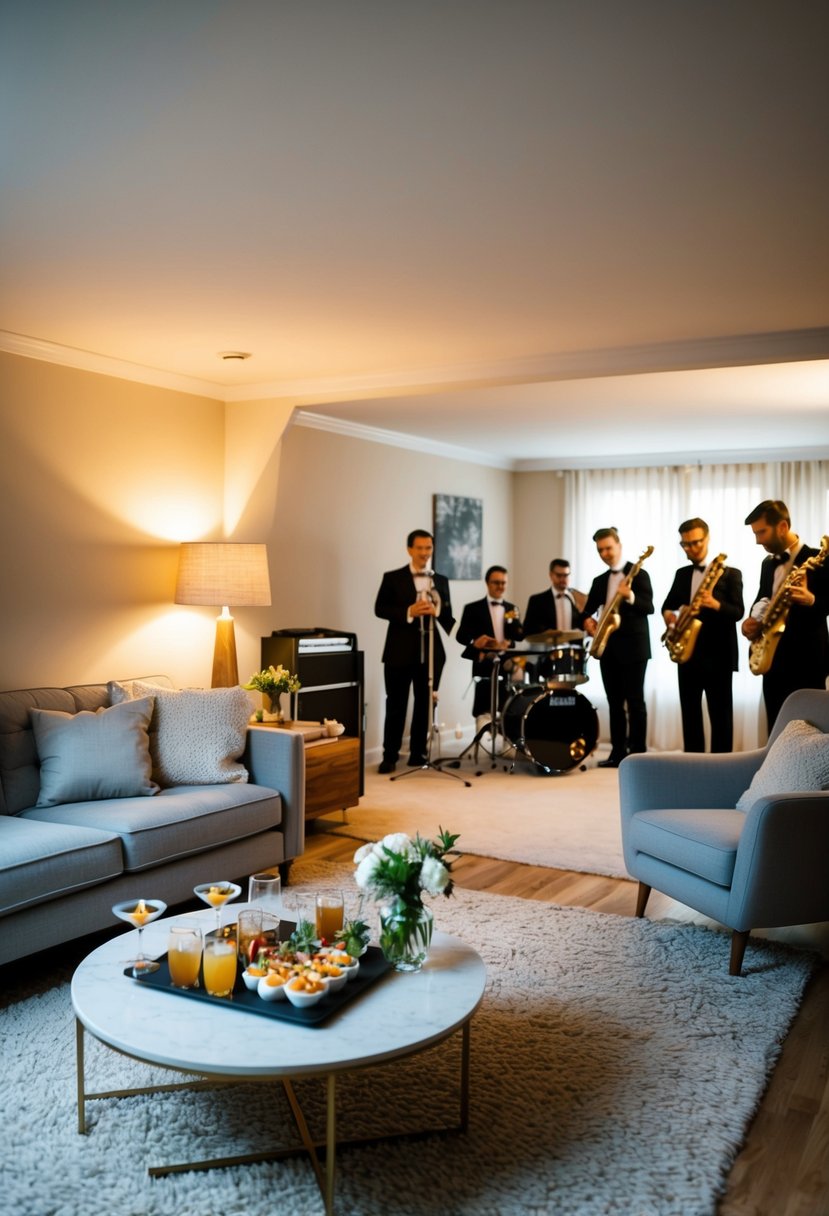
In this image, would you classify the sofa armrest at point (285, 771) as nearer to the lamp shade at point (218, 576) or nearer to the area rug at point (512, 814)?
the area rug at point (512, 814)

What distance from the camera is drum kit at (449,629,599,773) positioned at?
265 inches

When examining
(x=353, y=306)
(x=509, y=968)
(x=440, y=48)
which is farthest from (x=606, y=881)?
(x=440, y=48)

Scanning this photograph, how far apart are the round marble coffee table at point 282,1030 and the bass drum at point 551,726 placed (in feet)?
13.5

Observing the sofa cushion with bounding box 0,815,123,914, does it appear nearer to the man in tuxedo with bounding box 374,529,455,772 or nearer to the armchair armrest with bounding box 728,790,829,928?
the armchair armrest with bounding box 728,790,829,928

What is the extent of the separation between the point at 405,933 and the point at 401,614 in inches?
174

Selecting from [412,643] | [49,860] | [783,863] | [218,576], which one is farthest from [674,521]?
[49,860]

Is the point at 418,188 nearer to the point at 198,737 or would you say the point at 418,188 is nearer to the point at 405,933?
the point at 405,933

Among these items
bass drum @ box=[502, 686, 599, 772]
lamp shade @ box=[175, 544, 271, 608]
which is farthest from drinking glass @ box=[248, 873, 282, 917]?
bass drum @ box=[502, 686, 599, 772]

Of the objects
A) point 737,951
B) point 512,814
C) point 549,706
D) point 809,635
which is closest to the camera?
point 737,951

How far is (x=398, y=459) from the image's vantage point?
777 cm

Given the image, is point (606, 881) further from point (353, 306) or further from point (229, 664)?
point (353, 306)

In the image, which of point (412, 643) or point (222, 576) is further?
point (412, 643)

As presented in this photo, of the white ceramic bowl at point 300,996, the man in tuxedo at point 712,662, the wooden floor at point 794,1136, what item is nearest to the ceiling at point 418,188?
the man in tuxedo at point 712,662

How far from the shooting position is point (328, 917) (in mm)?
2686
